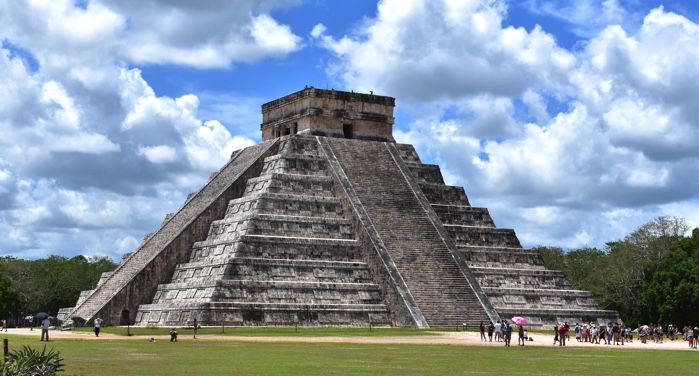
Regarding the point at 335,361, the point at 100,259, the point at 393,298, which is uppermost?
the point at 100,259

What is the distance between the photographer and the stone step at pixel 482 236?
144ft

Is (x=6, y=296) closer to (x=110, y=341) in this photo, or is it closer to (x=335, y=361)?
(x=110, y=341)

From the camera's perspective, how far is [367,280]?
132ft

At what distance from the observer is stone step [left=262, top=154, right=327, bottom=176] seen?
44.7 metres

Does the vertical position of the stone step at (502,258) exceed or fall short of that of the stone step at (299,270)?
it exceeds it

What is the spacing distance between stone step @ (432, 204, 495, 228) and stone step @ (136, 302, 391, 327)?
7426 mm

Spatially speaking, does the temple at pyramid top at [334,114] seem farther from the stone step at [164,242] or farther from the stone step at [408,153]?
the stone step at [164,242]

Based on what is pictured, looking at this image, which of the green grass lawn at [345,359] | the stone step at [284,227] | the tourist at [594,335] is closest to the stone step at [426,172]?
the stone step at [284,227]

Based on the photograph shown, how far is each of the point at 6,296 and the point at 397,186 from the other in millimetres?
26272

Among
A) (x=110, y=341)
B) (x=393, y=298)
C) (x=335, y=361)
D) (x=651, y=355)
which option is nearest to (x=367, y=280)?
(x=393, y=298)

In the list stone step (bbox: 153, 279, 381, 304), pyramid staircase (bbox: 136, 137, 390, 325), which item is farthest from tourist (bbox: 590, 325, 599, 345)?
stone step (bbox: 153, 279, 381, 304)

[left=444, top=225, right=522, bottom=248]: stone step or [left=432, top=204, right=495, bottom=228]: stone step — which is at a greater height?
[left=432, top=204, right=495, bottom=228]: stone step

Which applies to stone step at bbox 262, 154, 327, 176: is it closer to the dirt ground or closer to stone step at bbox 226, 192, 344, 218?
stone step at bbox 226, 192, 344, 218

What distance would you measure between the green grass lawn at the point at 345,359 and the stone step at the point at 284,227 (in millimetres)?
10063
